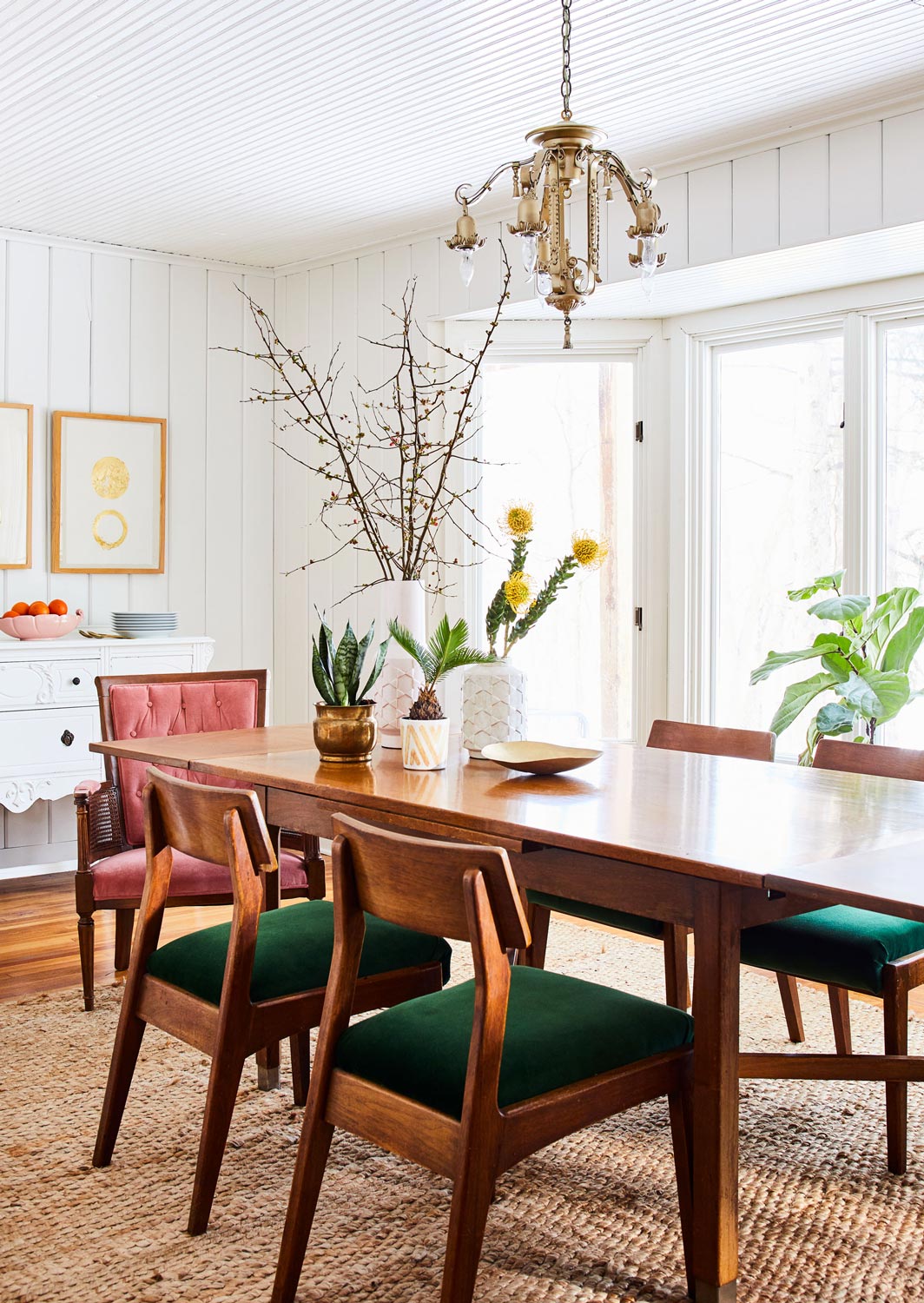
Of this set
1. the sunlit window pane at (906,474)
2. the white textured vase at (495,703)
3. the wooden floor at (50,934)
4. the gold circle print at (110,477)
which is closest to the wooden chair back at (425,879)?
the white textured vase at (495,703)

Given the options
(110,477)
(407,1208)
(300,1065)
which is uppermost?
(110,477)

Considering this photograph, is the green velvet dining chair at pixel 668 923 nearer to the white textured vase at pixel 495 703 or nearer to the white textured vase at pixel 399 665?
the white textured vase at pixel 495 703

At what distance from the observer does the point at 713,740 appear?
325cm

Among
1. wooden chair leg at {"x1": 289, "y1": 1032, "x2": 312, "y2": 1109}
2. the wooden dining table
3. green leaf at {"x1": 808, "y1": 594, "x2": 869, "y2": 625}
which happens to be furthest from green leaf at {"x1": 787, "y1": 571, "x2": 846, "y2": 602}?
wooden chair leg at {"x1": 289, "y1": 1032, "x2": 312, "y2": 1109}

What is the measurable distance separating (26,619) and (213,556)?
1.07 meters

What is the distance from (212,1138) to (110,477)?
3.64 metres

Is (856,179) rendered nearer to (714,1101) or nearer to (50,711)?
(714,1101)

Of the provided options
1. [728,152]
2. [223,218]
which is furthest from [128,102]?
[728,152]

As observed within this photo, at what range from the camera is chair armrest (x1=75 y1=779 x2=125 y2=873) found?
11.3 feet

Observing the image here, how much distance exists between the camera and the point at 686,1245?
1.97 m

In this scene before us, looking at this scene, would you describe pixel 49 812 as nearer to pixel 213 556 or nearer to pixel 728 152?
pixel 213 556

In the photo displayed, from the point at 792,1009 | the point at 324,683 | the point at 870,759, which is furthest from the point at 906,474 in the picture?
the point at 324,683

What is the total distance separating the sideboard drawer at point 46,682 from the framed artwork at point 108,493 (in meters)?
0.56

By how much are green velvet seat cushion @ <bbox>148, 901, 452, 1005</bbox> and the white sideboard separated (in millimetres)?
2294
